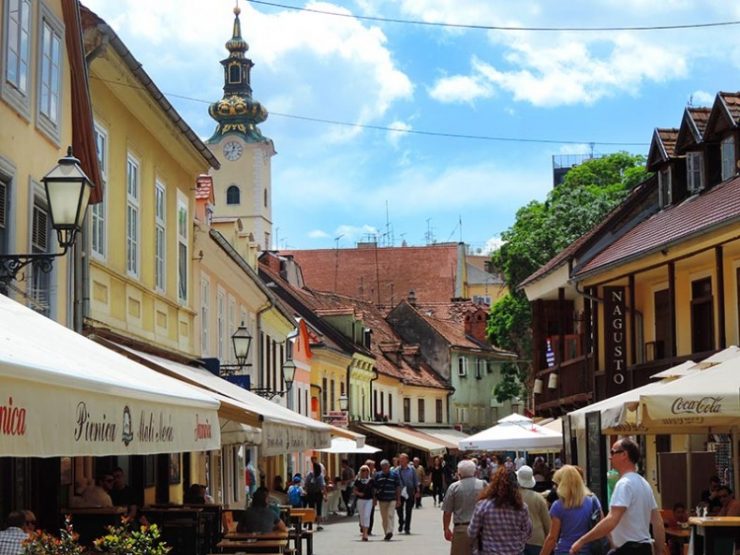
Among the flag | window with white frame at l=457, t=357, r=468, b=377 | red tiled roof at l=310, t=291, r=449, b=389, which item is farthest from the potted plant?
window with white frame at l=457, t=357, r=468, b=377

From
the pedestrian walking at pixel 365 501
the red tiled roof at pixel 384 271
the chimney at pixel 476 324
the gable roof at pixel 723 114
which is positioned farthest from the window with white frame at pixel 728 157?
the red tiled roof at pixel 384 271

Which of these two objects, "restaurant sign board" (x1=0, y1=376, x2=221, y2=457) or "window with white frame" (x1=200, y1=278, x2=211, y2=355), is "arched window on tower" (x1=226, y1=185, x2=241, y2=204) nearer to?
"window with white frame" (x1=200, y1=278, x2=211, y2=355)

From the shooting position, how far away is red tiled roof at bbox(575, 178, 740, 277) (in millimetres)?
24672

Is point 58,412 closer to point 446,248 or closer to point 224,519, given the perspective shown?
point 224,519

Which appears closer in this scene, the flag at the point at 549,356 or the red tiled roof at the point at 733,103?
the red tiled roof at the point at 733,103

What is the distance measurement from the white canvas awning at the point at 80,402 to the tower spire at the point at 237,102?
98.1 meters

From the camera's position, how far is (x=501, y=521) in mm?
12641

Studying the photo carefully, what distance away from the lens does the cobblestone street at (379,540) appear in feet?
85.3

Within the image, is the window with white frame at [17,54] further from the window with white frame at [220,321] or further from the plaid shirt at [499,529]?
the window with white frame at [220,321]

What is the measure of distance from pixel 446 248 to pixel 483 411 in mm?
19887

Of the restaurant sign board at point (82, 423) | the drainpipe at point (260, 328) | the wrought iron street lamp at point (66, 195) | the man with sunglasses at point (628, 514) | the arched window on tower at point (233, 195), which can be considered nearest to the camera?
the restaurant sign board at point (82, 423)

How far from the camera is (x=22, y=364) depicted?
22.3ft

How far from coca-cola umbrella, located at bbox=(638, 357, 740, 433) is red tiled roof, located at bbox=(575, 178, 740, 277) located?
9.58 m

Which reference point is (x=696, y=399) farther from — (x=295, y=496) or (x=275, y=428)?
(x=295, y=496)
